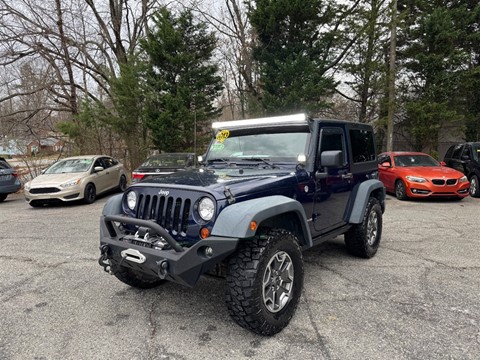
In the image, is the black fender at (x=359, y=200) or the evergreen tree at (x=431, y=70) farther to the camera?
the evergreen tree at (x=431, y=70)

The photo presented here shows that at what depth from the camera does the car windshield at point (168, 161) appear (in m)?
10.1

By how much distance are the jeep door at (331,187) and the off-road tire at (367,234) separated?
0.35 metres

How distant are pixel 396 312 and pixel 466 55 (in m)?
16.1

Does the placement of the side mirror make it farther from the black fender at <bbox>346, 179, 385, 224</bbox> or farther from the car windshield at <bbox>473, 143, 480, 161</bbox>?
the car windshield at <bbox>473, 143, 480, 161</bbox>

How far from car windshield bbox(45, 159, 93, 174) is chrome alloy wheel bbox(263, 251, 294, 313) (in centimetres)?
910

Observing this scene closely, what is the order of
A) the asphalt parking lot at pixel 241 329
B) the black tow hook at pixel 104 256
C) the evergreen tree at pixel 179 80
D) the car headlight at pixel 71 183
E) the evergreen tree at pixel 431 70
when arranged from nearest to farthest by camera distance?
the asphalt parking lot at pixel 241 329 → the black tow hook at pixel 104 256 → the car headlight at pixel 71 183 → the evergreen tree at pixel 179 80 → the evergreen tree at pixel 431 70

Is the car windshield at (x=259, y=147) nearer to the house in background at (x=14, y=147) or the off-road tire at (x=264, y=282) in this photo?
the off-road tire at (x=264, y=282)

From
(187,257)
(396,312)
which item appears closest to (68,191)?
(187,257)

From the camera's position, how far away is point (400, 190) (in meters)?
9.65

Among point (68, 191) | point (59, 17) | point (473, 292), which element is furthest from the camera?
point (59, 17)

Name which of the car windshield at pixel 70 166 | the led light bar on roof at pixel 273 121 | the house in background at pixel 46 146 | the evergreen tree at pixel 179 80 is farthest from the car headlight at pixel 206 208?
the house in background at pixel 46 146

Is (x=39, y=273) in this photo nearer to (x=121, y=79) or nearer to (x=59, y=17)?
(x=121, y=79)

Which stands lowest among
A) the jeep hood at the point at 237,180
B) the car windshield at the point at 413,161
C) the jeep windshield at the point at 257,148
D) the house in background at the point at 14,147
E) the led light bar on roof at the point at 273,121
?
the car windshield at the point at 413,161

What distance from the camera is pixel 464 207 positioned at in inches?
339
